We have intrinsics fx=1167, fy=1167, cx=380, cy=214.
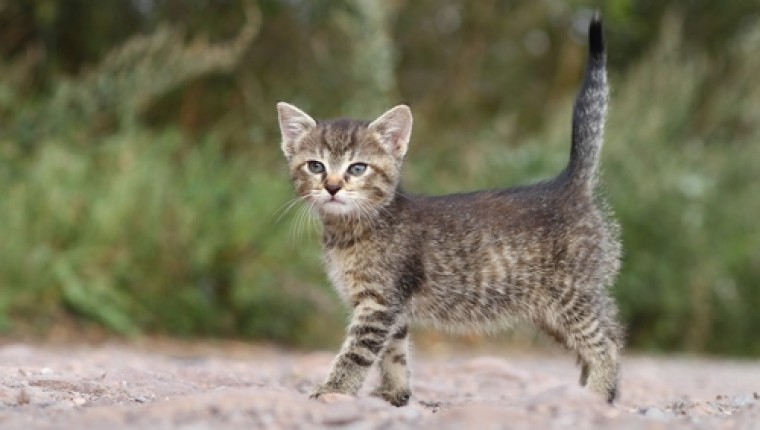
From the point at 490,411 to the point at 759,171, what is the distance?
31.3ft

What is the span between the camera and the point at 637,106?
1304cm

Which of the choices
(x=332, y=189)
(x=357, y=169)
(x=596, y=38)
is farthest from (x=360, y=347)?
(x=596, y=38)

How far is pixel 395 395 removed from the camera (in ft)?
→ 18.8

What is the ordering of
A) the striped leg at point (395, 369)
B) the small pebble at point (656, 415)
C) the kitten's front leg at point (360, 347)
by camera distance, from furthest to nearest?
the striped leg at point (395, 369)
the kitten's front leg at point (360, 347)
the small pebble at point (656, 415)

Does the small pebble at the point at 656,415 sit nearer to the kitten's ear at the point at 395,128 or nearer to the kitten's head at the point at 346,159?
the kitten's head at the point at 346,159

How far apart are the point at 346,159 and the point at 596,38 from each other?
57.3 inches

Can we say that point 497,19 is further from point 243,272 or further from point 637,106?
point 243,272

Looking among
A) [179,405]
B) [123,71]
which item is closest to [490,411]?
[179,405]

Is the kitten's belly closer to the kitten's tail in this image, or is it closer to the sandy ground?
the sandy ground

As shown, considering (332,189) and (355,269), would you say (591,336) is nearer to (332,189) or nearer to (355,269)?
(355,269)

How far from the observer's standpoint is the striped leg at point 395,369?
5.75 m

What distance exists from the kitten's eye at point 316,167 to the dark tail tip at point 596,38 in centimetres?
153

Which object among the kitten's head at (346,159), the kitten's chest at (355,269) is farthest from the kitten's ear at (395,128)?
the kitten's chest at (355,269)

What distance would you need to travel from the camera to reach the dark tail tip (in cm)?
596
